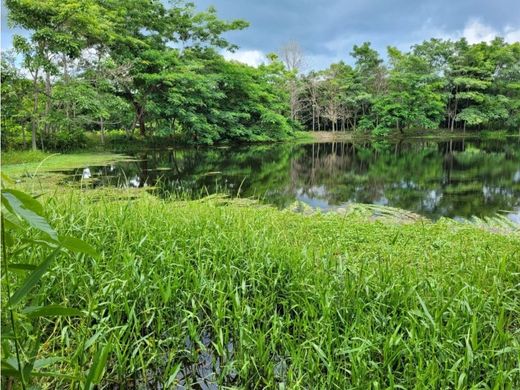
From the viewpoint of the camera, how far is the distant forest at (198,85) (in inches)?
489

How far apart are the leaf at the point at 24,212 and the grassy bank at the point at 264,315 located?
43.2 inches

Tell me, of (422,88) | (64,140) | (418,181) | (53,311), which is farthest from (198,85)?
(53,311)

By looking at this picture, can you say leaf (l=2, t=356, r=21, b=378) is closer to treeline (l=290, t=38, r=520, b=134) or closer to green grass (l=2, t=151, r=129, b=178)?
green grass (l=2, t=151, r=129, b=178)

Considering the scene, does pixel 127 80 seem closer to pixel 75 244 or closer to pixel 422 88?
pixel 75 244

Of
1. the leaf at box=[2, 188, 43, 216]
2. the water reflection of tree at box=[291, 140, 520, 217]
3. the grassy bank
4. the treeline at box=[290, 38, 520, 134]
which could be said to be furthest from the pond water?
the treeline at box=[290, 38, 520, 134]

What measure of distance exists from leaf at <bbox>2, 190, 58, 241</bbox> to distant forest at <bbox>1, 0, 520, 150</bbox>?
13049 millimetres

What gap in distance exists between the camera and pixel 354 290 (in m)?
2.32

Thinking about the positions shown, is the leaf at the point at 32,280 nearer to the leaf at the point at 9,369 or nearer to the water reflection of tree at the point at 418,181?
the leaf at the point at 9,369

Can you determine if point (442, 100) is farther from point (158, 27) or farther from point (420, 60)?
point (158, 27)

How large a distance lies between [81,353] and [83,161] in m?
11.6

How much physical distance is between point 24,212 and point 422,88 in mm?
28922

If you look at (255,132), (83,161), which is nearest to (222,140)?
(255,132)

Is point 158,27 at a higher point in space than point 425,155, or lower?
higher

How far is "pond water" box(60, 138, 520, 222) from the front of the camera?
8016 mm
